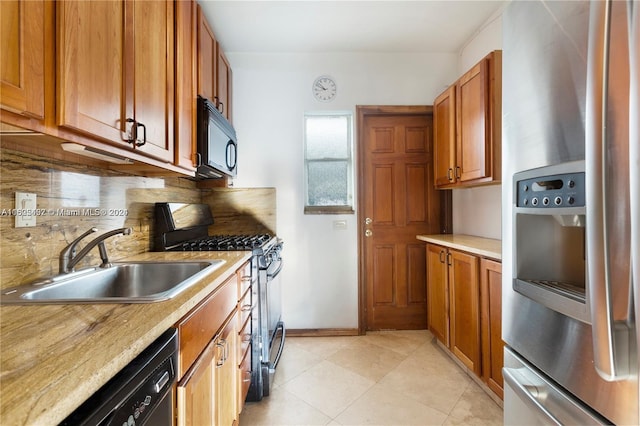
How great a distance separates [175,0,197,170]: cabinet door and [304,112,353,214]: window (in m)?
1.24

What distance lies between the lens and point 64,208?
3.87 ft

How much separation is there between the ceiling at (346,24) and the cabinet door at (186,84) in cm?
52

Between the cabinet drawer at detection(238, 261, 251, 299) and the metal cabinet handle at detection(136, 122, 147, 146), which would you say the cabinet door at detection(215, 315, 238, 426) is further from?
the metal cabinet handle at detection(136, 122, 147, 146)

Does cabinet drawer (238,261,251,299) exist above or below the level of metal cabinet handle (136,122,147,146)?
below

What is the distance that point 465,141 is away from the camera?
2109 millimetres

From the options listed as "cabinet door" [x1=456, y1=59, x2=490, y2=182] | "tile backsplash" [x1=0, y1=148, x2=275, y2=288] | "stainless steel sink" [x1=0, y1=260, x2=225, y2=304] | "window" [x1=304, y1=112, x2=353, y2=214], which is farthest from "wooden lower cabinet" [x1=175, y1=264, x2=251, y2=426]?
"cabinet door" [x1=456, y1=59, x2=490, y2=182]

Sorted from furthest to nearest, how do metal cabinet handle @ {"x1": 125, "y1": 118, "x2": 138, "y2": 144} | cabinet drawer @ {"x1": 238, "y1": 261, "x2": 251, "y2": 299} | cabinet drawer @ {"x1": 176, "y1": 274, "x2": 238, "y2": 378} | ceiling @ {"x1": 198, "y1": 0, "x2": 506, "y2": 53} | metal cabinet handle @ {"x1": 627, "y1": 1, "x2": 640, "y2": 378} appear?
1. ceiling @ {"x1": 198, "y1": 0, "x2": 506, "y2": 53}
2. cabinet drawer @ {"x1": 238, "y1": 261, "x2": 251, "y2": 299}
3. metal cabinet handle @ {"x1": 125, "y1": 118, "x2": 138, "y2": 144}
4. cabinet drawer @ {"x1": 176, "y1": 274, "x2": 238, "y2": 378}
5. metal cabinet handle @ {"x1": 627, "y1": 1, "x2": 640, "y2": 378}

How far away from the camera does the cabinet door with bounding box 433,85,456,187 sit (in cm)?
226

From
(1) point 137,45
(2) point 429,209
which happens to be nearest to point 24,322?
(1) point 137,45

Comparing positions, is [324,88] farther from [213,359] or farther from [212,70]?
[213,359]

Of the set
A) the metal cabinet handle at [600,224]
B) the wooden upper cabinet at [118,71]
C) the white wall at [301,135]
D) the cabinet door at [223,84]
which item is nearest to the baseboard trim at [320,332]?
the white wall at [301,135]

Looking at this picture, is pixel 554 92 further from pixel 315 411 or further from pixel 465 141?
pixel 315 411

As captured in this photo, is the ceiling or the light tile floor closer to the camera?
the light tile floor

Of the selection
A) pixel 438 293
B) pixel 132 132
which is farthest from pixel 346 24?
pixel 438 293
